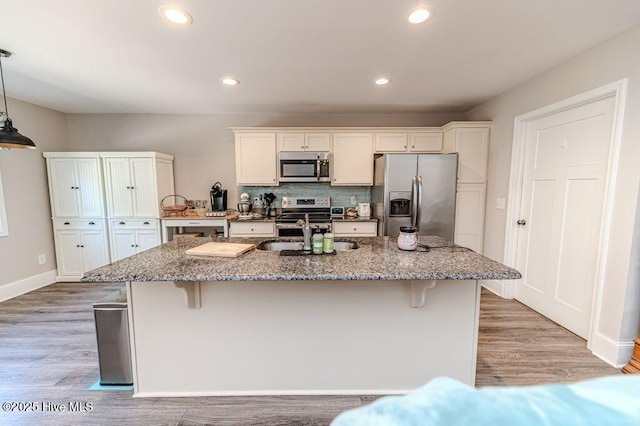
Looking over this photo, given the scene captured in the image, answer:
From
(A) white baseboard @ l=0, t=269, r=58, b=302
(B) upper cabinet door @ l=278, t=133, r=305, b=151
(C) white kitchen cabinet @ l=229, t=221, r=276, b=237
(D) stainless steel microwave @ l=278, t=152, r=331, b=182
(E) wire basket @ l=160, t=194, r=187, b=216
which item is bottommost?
(A) white baseboard @ l=0, t=269, r=58, b=302

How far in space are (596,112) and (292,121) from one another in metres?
3.46

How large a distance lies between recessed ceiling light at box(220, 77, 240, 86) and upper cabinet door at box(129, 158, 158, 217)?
5.69 ft

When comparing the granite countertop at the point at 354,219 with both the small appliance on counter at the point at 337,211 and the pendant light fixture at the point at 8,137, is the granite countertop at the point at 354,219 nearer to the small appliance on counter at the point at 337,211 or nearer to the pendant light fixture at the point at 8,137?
the small appliance on counter at the point at 337,211

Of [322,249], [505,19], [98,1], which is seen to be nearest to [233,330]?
[322,249]

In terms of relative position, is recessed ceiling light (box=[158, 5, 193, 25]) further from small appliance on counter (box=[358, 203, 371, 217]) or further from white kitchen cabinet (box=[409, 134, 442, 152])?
white kitchen cabinet (box=[409, 134, 442, 152])

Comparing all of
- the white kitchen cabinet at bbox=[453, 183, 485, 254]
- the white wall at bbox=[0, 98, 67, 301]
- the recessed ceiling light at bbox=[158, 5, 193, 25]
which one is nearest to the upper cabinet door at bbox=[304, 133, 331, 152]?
the white kitchen cabinet at bbox=[453, 183, 485, 254]

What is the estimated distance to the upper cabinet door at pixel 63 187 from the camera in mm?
3664

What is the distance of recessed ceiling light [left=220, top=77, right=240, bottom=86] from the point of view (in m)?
2.76

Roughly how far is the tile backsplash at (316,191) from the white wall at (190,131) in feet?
1.76

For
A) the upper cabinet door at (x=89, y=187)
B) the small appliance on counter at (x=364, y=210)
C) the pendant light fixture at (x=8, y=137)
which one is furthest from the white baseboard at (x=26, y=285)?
the small appliance on counter at (x=364, y=210)

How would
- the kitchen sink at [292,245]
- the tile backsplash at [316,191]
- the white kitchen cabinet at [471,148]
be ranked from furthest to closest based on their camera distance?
the tile backsplash at [316,191], the white kitchen cabinet at [471,148], the kitchen sink at [292,245]

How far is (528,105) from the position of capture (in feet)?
9.30

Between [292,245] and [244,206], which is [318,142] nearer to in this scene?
[244,206]

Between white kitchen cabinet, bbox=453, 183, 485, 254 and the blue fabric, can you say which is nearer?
the blue fabric
